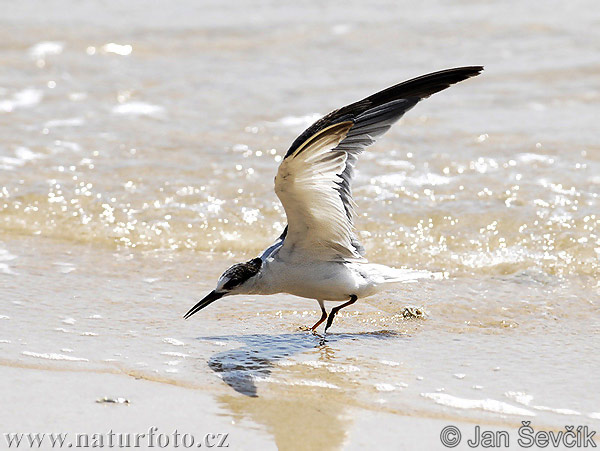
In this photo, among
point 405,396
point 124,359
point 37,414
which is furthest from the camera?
point 124,359

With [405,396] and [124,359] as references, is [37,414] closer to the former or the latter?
[124,359]

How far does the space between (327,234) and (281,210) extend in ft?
7.47

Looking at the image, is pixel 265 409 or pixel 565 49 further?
pixel 565 49

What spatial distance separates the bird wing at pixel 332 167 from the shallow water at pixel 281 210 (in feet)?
1.89

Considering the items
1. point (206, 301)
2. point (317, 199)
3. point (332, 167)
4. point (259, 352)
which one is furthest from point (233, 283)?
point (332, 167)

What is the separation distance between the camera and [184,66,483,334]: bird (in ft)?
17.6

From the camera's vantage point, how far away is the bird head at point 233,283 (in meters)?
5.71

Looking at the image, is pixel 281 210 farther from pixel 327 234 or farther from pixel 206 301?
pixel 206 301

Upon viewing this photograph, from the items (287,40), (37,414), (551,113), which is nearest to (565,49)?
(551,113)

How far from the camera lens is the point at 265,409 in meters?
4.59

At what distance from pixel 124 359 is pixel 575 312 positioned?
2.87 m

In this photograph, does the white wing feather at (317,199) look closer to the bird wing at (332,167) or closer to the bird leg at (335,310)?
the bird wing at (332,167)

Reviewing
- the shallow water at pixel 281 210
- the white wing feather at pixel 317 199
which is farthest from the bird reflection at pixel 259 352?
the white wing feather at pixel 317 199

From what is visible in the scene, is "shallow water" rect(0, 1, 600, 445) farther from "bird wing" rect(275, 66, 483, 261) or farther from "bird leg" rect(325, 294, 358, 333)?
"bird wing" rect(275, 66, 483, 261)
